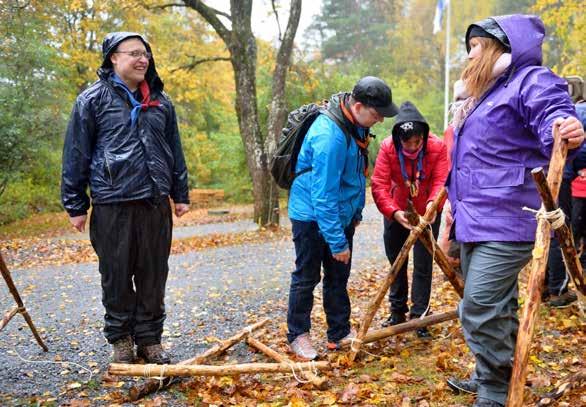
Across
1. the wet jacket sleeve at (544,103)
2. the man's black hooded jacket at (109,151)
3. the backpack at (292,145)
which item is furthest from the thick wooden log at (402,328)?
the wet jacket sleeve at (544,103)

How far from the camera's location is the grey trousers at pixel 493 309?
10.3ft

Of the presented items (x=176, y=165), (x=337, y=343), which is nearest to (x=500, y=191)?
(x=337, y=343)

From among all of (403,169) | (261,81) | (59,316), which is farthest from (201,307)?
(261,81)

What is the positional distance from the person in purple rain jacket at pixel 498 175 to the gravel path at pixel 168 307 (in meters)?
2.68

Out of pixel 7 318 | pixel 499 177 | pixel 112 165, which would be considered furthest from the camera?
pixel 7 318

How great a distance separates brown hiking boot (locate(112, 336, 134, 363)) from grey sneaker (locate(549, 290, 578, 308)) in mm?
4193

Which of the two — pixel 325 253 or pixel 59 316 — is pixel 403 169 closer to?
pixel 325 253

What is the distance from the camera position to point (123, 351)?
4242 mm

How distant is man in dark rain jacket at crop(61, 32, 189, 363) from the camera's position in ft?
13.2

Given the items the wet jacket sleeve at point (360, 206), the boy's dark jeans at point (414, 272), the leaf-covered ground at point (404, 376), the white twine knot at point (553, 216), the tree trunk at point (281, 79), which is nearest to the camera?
the white twine knot at point (553, 216)

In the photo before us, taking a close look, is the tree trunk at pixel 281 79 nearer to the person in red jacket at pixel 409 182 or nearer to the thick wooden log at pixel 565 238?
the person in red jacket at pixel 409 182

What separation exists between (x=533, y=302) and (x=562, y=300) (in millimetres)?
3491

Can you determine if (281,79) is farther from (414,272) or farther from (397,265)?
(397,265)

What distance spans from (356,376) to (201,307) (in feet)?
10.5
